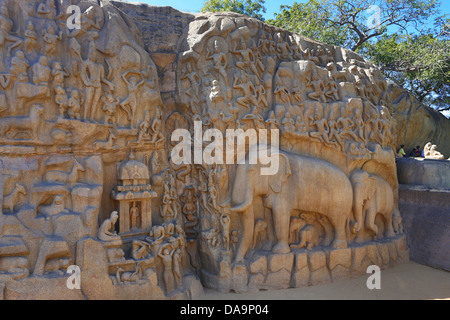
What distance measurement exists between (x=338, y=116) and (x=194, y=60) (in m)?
3.12

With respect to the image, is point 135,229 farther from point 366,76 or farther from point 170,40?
point 366,76

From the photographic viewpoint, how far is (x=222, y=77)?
250 inches

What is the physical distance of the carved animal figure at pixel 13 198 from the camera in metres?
4.72

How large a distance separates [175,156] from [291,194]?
2.25 metres

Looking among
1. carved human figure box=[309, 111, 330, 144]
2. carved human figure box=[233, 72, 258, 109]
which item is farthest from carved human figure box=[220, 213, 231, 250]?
carved human figure box=[309, 111, 330, 144]

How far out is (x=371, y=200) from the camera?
7.09 meters

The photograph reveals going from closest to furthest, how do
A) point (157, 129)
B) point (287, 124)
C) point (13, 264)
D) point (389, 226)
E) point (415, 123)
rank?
1. point (13, 264)
2. point (157, 129)
3. point (287, 124)
4. point (389, 226)
5. point (415, 123)

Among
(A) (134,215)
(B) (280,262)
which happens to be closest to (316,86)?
(B) (280,262)

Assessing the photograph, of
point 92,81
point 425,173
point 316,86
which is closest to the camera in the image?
point 92,81

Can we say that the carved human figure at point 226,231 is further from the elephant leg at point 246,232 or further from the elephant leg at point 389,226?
the elephant leg at point 389,226

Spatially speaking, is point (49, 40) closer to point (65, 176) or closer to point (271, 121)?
point (65, 176)

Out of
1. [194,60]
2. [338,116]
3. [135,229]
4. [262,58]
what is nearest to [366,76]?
[338,116]

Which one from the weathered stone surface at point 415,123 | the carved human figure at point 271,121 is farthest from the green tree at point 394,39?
the carved human figure at point 271,121

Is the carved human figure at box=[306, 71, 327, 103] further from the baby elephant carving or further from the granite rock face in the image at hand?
the baby elephant carving
